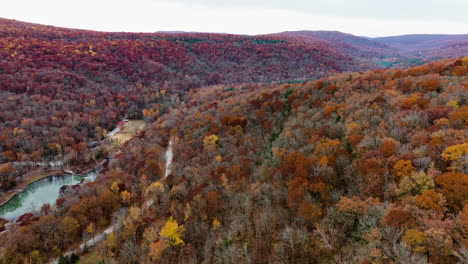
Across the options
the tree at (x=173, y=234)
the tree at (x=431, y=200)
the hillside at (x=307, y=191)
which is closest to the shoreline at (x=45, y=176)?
the hillside at (x=307, y=191)

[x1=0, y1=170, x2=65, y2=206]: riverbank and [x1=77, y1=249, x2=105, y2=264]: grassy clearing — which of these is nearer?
[x1=77, y1=249, x2=105, y2=264]: grassy clearing

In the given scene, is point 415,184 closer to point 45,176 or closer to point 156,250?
point 156,250

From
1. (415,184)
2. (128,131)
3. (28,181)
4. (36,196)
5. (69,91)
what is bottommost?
(36,196)

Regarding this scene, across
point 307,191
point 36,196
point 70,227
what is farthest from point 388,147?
point 36,196

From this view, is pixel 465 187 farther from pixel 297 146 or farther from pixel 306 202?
pixel 297 146

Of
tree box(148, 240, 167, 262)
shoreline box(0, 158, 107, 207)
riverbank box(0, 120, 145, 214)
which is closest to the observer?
tree box(148, 240, 167, 262)

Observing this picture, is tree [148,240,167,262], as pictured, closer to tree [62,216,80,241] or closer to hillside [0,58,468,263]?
hillside [0,58,468,263]

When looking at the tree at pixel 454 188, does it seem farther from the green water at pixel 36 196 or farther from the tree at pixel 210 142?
the green water at pixel 36 196

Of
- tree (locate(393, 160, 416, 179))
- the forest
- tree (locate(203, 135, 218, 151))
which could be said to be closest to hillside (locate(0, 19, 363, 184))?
the forest
